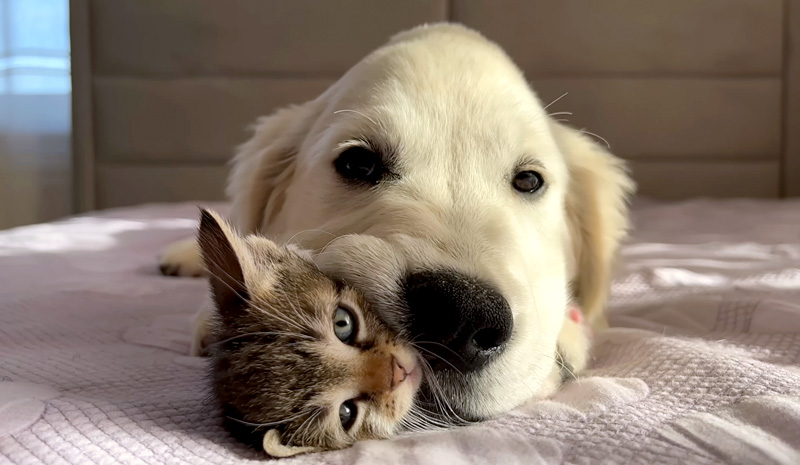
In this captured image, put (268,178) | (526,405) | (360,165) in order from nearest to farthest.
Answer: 1. (526,405)
2. (360,165)
3. (268,178)

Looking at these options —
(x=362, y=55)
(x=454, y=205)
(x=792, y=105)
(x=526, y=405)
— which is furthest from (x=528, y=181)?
(x=792, y=105)

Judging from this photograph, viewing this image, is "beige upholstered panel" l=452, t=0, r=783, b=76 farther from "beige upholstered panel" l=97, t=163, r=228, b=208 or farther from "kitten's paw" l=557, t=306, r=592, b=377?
"kitten's paw" l=557, t=306, r=592, b=377

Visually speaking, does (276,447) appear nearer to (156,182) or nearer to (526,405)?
(526,405)

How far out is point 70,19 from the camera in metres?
3.92

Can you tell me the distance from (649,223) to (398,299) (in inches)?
96.1

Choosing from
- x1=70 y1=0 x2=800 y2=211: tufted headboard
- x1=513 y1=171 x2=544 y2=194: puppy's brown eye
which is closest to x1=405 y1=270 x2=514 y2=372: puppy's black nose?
x1=513 y1=171 x2=544 y2=194: puppy's brown eye

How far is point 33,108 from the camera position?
3.95m

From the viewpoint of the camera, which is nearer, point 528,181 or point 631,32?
point 528,181

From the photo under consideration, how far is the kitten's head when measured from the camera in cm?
79

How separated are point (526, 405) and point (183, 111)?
3.44 m

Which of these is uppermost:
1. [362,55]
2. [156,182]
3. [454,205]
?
[362,55]

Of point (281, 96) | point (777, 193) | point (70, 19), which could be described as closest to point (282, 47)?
point (281, 96)

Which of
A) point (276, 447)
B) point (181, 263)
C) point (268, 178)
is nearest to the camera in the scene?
point (276, 447)

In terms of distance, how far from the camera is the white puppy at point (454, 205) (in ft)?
2.98
